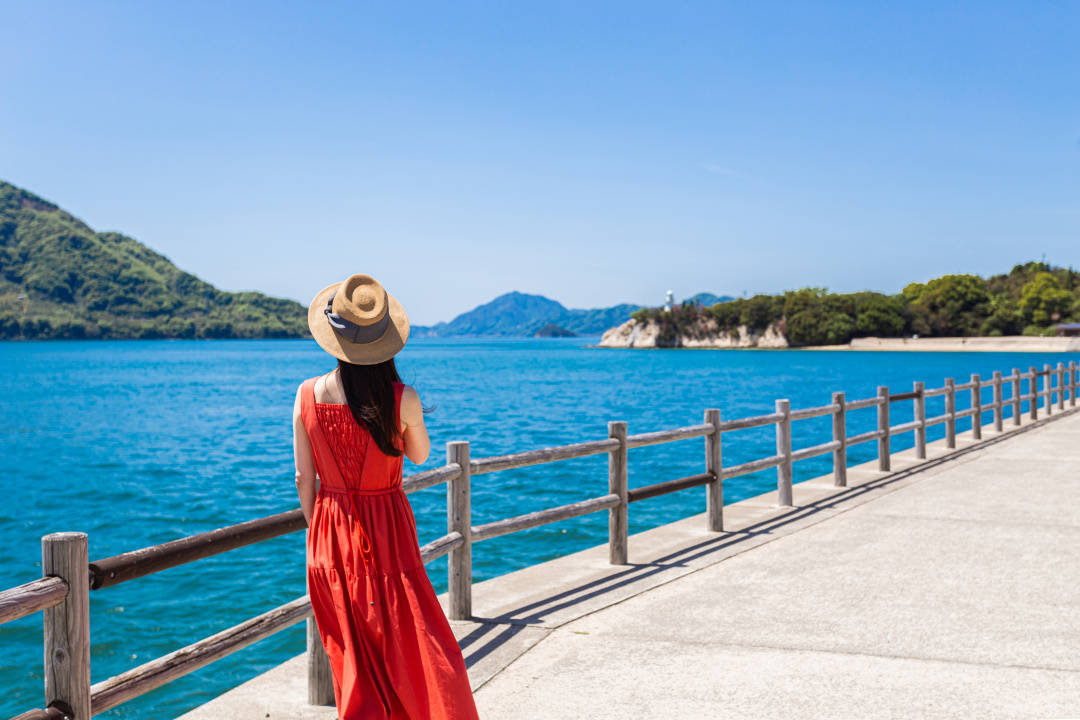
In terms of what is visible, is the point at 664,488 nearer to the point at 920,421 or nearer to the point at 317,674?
the point at 317,674

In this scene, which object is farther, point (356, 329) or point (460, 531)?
point (460, 531)

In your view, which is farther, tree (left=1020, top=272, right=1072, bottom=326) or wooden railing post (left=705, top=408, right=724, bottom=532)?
tree (left=1020, top=272, right=1072, bottom=326)

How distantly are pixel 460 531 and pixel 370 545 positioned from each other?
2693mm

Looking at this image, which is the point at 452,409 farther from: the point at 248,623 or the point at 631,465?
the point at 248,623

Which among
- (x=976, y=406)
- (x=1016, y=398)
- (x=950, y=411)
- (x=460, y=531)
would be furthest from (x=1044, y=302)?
(x=460, y=531)

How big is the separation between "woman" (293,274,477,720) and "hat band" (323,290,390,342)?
0.04m

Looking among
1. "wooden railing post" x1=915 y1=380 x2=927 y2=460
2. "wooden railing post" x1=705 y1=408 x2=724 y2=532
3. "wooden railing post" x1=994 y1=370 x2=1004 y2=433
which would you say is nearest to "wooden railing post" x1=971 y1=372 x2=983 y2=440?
"wooden railing post" x1=994 y1=370 x2=1004 y2=433

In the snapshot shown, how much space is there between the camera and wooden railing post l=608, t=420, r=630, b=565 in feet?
24.7

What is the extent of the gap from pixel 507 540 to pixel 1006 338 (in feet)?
507

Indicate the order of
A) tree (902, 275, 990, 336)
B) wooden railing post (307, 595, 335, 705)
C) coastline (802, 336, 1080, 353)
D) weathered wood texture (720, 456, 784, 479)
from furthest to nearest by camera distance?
tree (902, 275, 990, 336) < coastline (802, 336, 1080, 353) < weathered wood texture (720, 456, 784, 479) < wooden railing post (307, 595, 335, 705)

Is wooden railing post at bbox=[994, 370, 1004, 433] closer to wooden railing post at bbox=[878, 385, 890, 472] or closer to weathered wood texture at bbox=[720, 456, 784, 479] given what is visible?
wooden railing post at bbox=[878, 385, 890, 472]

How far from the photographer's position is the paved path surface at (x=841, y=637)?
445 cm

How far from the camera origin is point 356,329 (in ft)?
10.6

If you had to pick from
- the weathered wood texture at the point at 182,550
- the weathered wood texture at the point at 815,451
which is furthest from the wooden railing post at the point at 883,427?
the weathered wood texture at the point at 182,550
